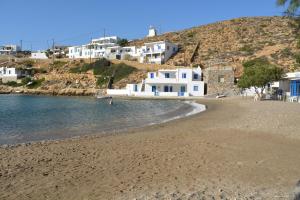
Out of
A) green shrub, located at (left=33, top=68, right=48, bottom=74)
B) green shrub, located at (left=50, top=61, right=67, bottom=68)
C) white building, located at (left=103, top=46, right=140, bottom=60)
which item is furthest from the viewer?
white building, located at (left=103, top=46, right=140, bottom=60)

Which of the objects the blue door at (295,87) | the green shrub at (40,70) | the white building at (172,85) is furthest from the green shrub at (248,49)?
the green shrub at (40,70)

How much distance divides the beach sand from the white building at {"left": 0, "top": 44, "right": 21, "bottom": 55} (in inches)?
5956

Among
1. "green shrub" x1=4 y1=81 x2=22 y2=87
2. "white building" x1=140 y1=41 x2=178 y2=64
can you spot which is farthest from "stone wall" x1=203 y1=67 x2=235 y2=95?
"green shrub" x1=4 y1=81 x2=22 y2=87

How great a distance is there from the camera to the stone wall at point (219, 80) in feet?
206

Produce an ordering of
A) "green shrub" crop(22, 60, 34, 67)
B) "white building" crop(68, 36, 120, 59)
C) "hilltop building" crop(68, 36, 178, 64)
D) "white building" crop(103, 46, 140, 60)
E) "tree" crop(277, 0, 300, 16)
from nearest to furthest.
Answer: "tree" crop(277, 0, 300, 16), "hilltop building" crop(68, 36, 178, 64), "white building" crop(103, 46, 140, 60), "green shrub" crop(22, 60, 34, 67), "white building" crop(68, 36, 120, 59)

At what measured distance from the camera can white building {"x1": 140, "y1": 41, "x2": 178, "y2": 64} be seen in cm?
8750

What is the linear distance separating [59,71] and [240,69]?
4617 cm

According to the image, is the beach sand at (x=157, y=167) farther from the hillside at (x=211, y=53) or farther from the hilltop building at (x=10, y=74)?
the hilltop building at (x=10, y=74)

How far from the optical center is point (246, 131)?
54.2 feet

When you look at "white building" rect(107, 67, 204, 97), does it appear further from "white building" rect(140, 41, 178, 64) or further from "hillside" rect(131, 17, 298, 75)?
"white building" rect(140, 41, 178, 64)

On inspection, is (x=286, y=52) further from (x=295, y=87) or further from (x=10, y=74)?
(x=10, y=74)

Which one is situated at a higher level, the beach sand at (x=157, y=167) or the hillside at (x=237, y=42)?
the hillside at (x=237, y=42)

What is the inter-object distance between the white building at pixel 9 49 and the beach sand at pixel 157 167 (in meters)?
151

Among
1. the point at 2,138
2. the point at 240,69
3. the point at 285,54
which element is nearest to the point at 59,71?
the point at 240,69
